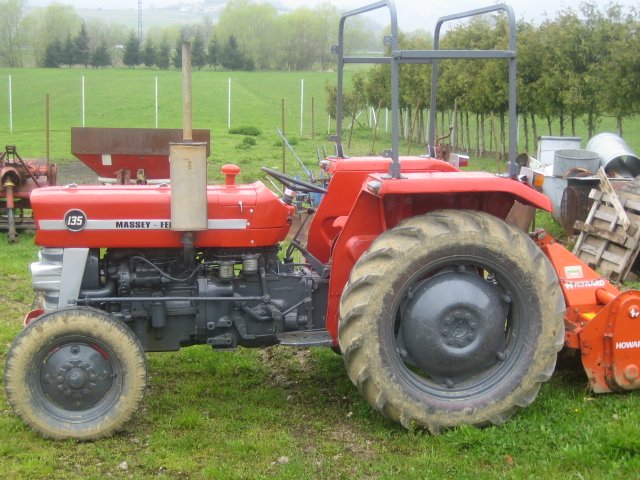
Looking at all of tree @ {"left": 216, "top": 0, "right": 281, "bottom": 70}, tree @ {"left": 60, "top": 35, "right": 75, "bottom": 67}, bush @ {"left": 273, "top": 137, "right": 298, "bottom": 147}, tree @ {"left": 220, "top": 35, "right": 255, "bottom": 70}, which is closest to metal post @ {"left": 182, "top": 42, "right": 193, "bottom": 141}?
bush @ {"left": 273, "top": 137, "right": 298, "bottom": 147}

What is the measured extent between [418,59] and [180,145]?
1.39 m

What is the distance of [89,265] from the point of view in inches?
187

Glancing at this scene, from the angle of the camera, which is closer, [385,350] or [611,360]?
[385,350]

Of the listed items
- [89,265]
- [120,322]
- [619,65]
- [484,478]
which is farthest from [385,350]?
[619,65]

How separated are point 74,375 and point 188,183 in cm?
119

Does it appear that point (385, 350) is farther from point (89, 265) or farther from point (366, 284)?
point (89, 265)

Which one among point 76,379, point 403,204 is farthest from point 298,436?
point 403,204

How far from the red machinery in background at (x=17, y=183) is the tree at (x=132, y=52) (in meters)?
54.5

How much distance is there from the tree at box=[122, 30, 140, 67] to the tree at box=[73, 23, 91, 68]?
108 inches

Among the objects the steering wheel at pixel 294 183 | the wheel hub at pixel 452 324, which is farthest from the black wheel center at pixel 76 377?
the wheel hub at pixel 452 324

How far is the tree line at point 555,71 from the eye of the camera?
14.5m

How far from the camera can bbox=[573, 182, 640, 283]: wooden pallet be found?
8211mm

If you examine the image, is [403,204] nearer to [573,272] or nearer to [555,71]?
[573,272]

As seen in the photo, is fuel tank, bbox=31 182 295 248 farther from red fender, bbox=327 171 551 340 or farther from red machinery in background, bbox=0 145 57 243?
red machinery in background, bbox=0 145 57 243
